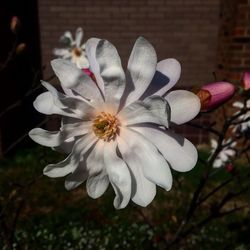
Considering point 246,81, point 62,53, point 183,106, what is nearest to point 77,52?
point 62,53

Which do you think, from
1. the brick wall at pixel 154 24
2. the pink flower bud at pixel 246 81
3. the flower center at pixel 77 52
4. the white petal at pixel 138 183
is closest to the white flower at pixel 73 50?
the flower center at pixel 77 52

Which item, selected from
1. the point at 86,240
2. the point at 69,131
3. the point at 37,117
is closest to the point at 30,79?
the point at 37,117

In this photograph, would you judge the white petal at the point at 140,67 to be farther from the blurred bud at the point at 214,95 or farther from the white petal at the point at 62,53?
the white petal at the point at 62,53

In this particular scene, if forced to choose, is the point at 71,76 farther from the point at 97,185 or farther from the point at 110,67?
the point at 97,185

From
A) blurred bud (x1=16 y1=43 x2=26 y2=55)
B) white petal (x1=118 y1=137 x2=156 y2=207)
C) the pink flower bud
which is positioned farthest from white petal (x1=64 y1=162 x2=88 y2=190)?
blurred bud (x1=16 y1=43 x2=26 y2=55)

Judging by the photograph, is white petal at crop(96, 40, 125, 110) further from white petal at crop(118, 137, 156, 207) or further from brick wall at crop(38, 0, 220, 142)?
brick wall at crop(38, 0, 220, 142)

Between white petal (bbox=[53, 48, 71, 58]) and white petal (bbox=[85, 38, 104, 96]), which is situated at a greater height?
white petal (bbox=[85, 38, 104, 96])

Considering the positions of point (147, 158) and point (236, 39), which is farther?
point (236, 39)
